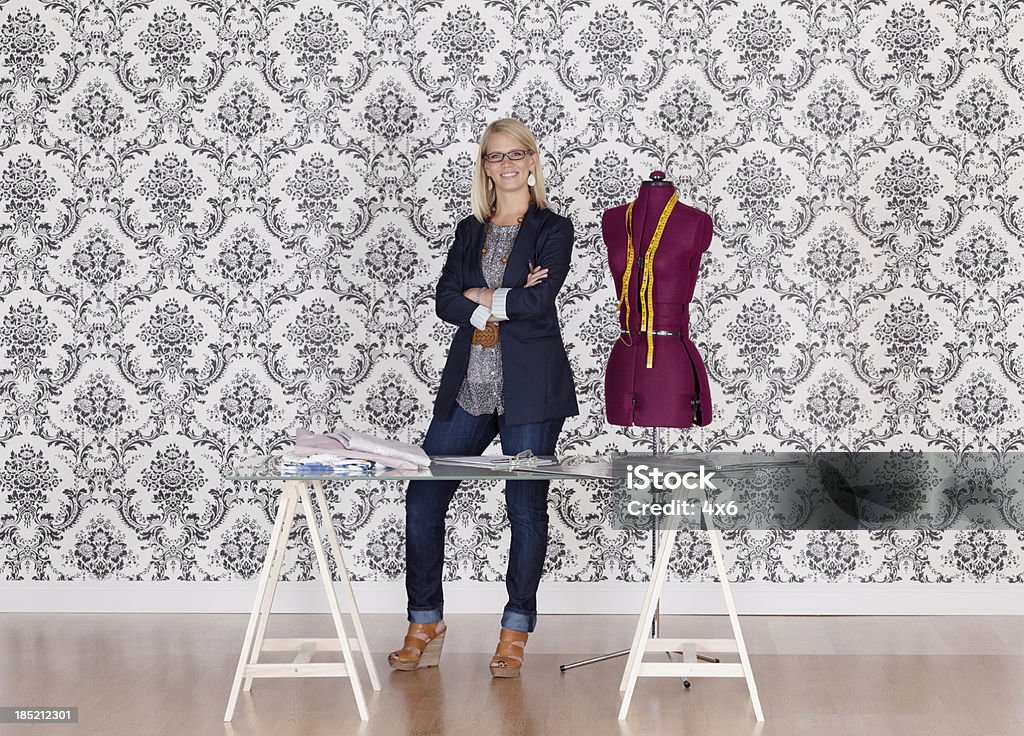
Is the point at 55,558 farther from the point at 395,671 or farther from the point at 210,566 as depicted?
the point at 395,671

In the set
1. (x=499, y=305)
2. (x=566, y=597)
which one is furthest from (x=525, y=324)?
(x=566, y=597)

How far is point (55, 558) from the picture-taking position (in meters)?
4.36

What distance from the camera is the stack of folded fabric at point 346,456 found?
122 inches

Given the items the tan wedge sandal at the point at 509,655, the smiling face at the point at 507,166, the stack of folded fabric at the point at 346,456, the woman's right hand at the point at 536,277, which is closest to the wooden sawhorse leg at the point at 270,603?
the stack of folded fabric at the point at 346,456

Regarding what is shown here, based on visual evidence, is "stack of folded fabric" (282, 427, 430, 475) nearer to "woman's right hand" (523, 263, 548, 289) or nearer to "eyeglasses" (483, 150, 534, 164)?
"woman's right hand" (523, 263, 548, 289)

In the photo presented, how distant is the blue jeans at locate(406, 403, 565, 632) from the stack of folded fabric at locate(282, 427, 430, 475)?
1.21 ft

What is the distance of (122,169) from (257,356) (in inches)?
33.7

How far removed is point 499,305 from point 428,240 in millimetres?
930

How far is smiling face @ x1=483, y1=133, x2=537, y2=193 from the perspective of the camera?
139 inches

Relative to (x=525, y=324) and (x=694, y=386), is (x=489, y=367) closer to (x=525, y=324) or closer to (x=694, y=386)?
(x=525, y=324)

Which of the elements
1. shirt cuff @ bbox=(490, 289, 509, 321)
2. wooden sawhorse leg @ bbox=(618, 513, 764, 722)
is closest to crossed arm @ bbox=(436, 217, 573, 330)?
shirt cuff @ bbox=(490, 289, 509, 321)

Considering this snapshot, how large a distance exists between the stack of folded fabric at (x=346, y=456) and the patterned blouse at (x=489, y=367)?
39 cm

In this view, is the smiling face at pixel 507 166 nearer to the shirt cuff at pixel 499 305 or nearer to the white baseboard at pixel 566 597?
the shirt cuff at pixel 499 305

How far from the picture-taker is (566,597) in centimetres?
428
